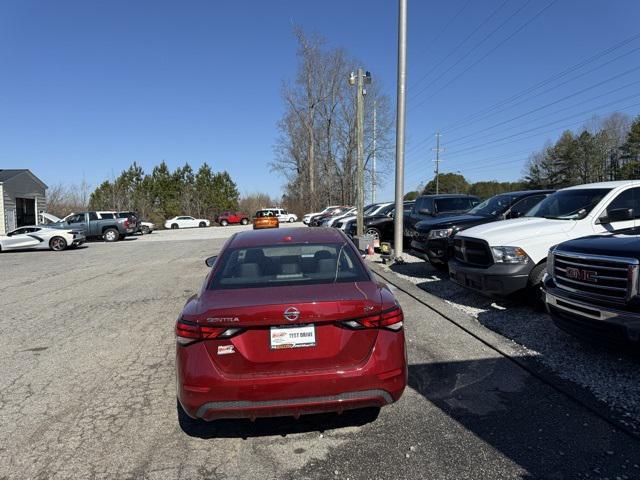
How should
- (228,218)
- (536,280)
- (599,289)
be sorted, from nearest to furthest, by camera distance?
(599,289) < (536,280) < (228,218)

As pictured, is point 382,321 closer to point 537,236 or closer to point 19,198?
point 537,236

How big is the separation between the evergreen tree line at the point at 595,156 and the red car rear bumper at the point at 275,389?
56.2 m

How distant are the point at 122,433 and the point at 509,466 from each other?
108 inches

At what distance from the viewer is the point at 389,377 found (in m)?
3.03

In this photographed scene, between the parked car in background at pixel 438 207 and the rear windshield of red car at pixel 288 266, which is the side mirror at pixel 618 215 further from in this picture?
the parked car in background at pixel 438 207

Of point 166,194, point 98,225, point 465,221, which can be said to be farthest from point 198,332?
point 166,194

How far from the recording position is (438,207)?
1258 centimetres

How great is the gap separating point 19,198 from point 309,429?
1478 inches

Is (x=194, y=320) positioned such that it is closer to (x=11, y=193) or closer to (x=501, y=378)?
(x=501, y=378)

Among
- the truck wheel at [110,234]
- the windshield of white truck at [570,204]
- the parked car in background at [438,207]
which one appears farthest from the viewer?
the truck wheel at [110,234]

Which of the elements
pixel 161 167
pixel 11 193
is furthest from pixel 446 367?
pixel 161 167

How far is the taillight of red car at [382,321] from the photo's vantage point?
3000 millimetres

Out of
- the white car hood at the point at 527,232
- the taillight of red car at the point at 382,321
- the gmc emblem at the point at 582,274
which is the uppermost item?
the white car hood at the point at 527,232

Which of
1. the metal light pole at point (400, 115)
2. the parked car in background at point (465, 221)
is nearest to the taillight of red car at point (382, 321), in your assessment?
the parked car in background at point (465, 221)
